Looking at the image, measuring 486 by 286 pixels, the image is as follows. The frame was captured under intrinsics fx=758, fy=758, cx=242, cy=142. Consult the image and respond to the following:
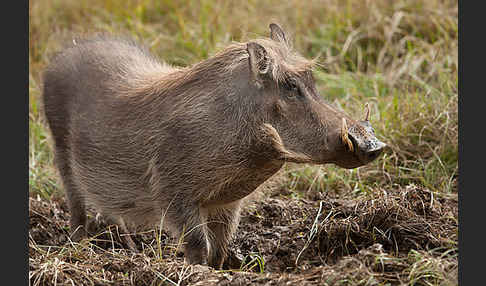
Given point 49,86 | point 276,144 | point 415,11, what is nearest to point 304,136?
point 276,144

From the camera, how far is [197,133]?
3.88 metres

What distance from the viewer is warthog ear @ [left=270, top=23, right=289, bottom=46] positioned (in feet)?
13.5

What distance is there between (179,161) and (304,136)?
0.69 meters

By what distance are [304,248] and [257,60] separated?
3.59 feet

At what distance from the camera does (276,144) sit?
12.2 ft

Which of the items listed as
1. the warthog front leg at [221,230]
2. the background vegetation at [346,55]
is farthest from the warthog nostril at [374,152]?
the background vegetation at [346,55]

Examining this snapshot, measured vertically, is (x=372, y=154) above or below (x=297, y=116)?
below

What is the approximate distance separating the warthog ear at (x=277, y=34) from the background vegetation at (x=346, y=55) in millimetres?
550

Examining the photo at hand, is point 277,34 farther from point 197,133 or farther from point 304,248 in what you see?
point 304,248

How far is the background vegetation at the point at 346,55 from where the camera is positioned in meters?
5.32

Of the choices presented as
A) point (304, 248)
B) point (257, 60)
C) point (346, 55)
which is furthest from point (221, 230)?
point (346, 55)

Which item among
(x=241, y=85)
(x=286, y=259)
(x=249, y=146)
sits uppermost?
(x=241, y=85)

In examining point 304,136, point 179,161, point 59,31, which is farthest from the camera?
point 59,31

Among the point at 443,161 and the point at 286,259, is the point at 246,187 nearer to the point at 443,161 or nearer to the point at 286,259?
the point at 286,259
